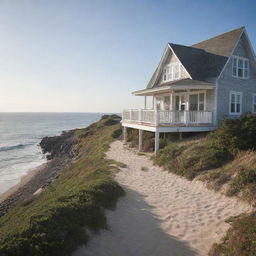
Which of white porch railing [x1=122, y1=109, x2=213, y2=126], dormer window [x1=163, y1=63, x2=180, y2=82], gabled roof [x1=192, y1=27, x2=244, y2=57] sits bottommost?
white porch railing [x1=122, y1=109, x2=213, y2=126]

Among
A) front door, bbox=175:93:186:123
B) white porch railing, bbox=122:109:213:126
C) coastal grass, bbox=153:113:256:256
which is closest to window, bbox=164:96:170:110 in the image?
front door, bbox=175:93:186:123

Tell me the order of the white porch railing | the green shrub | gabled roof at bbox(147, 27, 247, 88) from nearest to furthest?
the green shrub
the white porch railing
gabled roof at bbox(147, 27, 247, 88)

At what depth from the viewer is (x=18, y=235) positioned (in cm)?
434

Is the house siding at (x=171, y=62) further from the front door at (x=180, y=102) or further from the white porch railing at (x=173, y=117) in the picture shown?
the white porch railing at (x=173, y=117)

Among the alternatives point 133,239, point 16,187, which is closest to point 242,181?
point 133,239

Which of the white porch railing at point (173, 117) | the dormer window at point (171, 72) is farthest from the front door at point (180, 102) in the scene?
the white porch railing at point (173, 117)

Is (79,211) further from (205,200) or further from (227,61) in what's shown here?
(227,61)

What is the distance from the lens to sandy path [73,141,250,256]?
498 centimetres

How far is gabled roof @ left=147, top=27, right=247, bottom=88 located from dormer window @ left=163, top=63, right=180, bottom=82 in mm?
805

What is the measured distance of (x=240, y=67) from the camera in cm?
1775

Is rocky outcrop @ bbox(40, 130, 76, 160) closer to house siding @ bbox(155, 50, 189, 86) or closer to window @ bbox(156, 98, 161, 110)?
window @ bbox(156, 98, 161, 110)

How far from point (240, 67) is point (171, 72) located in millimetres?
5812

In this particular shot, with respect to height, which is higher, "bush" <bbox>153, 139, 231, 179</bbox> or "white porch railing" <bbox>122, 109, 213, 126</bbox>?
"white porch railing" <bbox>122, 109, 213, 126</bbox>

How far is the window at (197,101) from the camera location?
1773 cm
